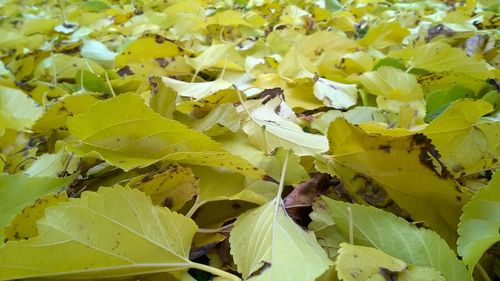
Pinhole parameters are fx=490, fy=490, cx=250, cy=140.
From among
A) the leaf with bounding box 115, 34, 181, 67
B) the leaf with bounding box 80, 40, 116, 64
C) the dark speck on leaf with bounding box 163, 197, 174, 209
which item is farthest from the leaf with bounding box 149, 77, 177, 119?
the leaf with bounding box 80, 40, 116, 64

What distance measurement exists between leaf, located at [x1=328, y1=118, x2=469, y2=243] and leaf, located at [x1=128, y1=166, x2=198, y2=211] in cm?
10

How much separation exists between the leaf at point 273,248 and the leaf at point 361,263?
0.01 m

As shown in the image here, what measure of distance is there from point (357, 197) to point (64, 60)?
0.54 m

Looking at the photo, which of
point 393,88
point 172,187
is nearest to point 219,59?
point 393,88

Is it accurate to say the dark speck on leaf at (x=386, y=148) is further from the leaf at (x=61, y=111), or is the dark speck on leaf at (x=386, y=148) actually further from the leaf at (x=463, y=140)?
the leaf at (x=61, y=111)

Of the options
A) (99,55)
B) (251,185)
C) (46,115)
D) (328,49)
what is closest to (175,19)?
(99,55)

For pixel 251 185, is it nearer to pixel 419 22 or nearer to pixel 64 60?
pixel 64 60

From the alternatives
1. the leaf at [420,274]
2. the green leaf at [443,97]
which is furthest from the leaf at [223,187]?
the green leaf at [443,97]

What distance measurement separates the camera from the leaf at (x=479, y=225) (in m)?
0.24

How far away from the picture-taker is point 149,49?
0.62m

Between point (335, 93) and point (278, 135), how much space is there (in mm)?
132

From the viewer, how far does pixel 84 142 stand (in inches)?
13.3

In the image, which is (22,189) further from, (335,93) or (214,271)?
(335,93)

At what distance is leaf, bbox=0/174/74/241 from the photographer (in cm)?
32
